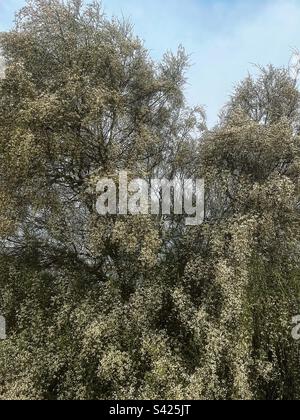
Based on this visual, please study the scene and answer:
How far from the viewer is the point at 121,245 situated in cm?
1272

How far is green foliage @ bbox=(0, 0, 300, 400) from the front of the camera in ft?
40.2

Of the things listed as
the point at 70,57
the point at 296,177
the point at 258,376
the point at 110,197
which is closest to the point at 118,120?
the point at 70,57

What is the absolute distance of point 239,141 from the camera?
44.8ft
